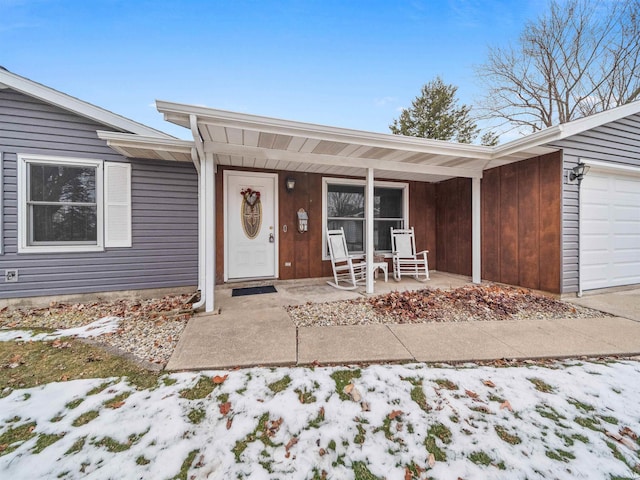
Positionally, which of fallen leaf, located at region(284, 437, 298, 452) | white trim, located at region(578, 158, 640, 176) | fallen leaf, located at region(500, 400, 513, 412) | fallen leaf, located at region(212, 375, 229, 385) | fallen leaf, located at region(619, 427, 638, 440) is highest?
white trim, located at region(578, 158, 640, 176)

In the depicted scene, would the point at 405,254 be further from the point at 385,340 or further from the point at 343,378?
the point at 343,378

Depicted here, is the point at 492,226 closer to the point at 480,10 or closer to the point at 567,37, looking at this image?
the point at 480,10

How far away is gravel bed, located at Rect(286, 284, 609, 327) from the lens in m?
3.14

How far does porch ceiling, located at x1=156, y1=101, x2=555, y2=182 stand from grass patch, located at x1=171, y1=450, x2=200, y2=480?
114 inches

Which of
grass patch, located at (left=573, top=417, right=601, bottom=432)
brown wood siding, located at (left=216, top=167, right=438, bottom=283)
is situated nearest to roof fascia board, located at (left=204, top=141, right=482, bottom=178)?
brown wood siding, located at (left=216, top=167, right=438, bottom=283)

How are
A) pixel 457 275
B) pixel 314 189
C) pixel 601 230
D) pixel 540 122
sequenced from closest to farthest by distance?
1. pixel 601 230
2. pixel 314 189
3. pixel 457 275
4. pixel 540 122

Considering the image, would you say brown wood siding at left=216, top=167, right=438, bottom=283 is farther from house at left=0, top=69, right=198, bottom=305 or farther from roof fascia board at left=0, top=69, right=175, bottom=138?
roof fascia board at left=0, top=69, right=175, bottom=138

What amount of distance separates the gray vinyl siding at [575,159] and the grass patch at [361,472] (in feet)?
14.3

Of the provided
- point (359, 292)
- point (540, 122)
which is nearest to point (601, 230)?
point (359, 292)

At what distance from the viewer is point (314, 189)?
17.1ft

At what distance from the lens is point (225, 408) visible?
1642 mm

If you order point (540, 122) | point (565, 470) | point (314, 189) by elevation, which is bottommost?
point (565, 470)

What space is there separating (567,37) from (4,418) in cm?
1532

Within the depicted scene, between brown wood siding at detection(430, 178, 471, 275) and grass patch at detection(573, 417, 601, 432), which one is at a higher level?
brown wood siding at detection(430, 178, 471, 275)
